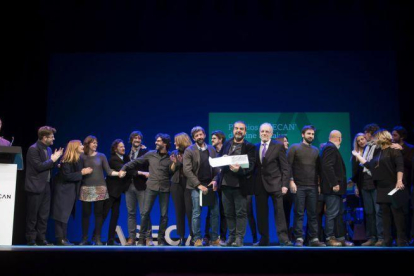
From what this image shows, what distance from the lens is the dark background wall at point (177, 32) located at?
8.78 m

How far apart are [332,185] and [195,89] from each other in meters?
4.14

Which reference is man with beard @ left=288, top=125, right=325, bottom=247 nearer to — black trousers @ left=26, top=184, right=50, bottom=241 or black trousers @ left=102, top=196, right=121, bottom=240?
black trousers @ left=102, top=196, right=121, bottom=240

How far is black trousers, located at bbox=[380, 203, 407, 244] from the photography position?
245 inches

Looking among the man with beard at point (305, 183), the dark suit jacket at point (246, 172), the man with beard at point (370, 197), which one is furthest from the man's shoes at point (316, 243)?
the dark suit jacket at point (246, 172)

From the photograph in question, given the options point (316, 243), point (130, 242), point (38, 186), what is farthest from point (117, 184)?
point (316, 243)

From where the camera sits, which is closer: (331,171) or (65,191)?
(331,171)

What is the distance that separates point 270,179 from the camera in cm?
655

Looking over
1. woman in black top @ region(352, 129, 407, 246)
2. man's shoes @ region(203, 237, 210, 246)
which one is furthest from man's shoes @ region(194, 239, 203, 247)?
woman in black top @ region(352, 129, 407, 246)

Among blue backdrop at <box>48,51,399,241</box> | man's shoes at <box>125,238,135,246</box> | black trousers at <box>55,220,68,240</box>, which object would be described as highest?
blue backdrop at <box>48,51,399,241</box>

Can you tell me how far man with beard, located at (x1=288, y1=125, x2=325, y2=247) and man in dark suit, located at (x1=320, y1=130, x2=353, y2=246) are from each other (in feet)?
0.41

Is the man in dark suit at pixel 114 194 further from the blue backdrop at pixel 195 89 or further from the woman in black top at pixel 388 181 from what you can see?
the woman in black top at pixel 388 181

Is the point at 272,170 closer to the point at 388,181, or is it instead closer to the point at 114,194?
the point at 388,181
